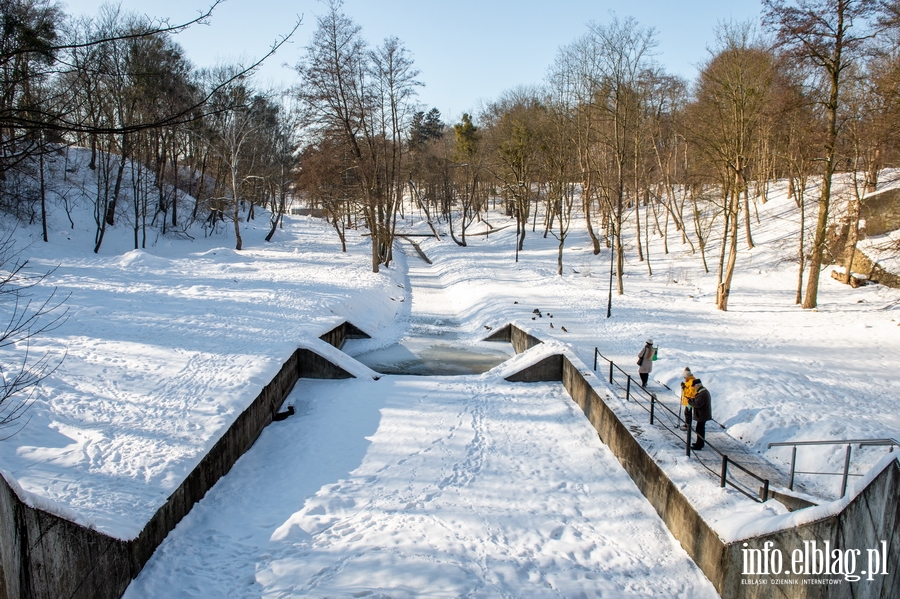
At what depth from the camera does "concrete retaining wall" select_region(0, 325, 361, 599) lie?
5070 mm

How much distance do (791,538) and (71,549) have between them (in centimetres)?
795

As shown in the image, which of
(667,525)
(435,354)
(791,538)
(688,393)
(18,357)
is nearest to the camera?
(791,538)

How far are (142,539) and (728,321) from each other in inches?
739

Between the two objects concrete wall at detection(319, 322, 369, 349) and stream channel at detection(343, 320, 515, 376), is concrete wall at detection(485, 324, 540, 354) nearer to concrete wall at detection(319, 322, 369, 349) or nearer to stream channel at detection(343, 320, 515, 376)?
stream channel at detection(343, 320, 515, 376)

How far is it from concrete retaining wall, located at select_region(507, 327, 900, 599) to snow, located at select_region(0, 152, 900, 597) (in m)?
0.19

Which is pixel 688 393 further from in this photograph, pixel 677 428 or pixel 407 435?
pixel 407 435

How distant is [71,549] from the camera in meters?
5.98

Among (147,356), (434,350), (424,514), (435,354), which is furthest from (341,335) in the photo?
(424,514)

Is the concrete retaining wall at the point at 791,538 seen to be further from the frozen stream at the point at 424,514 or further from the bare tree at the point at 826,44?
the bare tree at the point at 826,44

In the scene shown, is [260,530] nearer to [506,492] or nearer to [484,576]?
[484,576]

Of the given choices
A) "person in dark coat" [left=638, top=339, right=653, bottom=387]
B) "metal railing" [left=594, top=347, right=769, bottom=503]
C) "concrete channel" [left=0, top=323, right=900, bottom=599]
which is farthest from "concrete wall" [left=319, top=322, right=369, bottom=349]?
"person in dark coat" [left=638, top=339, right=653, bottom=387]

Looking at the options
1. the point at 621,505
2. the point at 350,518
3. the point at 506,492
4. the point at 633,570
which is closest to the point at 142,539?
the point at 350,518

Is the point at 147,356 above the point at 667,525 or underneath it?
above

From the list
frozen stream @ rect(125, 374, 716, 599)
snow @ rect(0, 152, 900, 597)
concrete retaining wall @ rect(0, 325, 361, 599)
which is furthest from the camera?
snow @ rect(0, 152, 900, 597)
